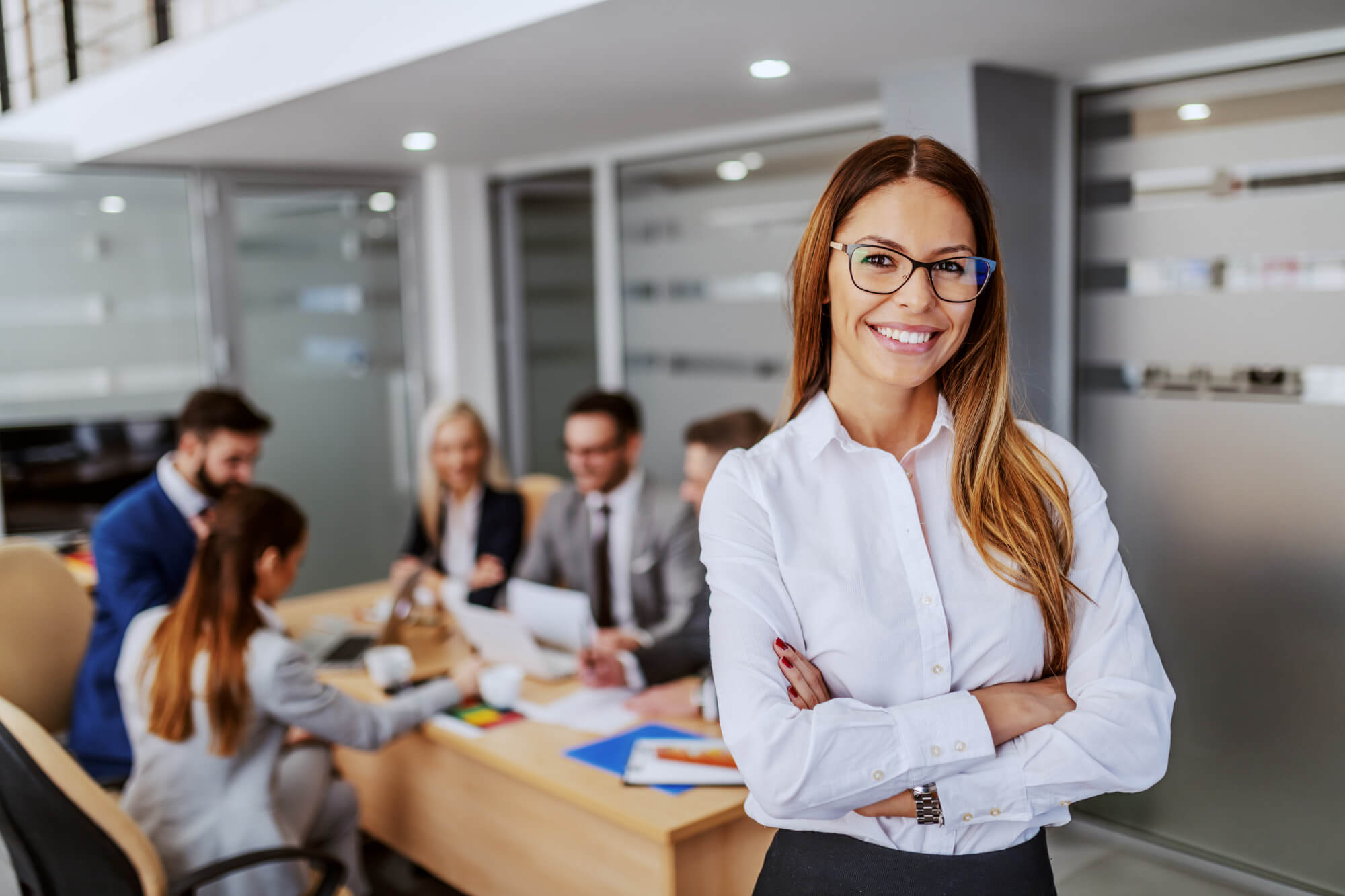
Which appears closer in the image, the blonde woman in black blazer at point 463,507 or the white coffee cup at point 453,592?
the white coffee cup at point 453,592

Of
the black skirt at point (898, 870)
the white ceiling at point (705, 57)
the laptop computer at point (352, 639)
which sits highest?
the white ceiling at point (705, 57)

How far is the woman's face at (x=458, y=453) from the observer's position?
4012 millimetres

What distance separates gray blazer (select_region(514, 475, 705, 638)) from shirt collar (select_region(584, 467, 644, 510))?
26 millimetres

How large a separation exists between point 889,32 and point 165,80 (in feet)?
8.86

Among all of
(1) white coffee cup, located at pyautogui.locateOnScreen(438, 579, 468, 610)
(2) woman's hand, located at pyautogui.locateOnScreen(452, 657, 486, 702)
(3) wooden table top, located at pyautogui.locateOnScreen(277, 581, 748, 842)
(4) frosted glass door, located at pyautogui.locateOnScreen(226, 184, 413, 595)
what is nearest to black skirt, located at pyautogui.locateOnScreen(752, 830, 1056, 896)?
(3) wooden table top, located at pyautogui.locateOnScreen(277, 581, 748, 842)

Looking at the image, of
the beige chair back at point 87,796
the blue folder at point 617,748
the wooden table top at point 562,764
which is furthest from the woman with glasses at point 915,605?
the beige chair back at point 87,796

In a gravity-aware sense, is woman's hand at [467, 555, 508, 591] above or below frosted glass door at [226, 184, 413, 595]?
below

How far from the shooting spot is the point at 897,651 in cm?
140

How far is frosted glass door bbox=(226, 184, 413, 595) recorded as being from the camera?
5105 millimetres

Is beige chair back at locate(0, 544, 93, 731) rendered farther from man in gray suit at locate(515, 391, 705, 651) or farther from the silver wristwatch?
the silver wristwatch

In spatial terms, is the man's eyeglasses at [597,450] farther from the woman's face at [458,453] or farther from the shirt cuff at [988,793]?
the shirt cuff at [988,793]

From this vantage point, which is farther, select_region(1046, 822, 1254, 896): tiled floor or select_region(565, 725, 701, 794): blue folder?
select_region(1046, 822, 1254, 896): tiled floor

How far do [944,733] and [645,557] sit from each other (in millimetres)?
2214

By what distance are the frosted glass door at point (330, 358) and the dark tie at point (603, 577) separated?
2269 millimetres
